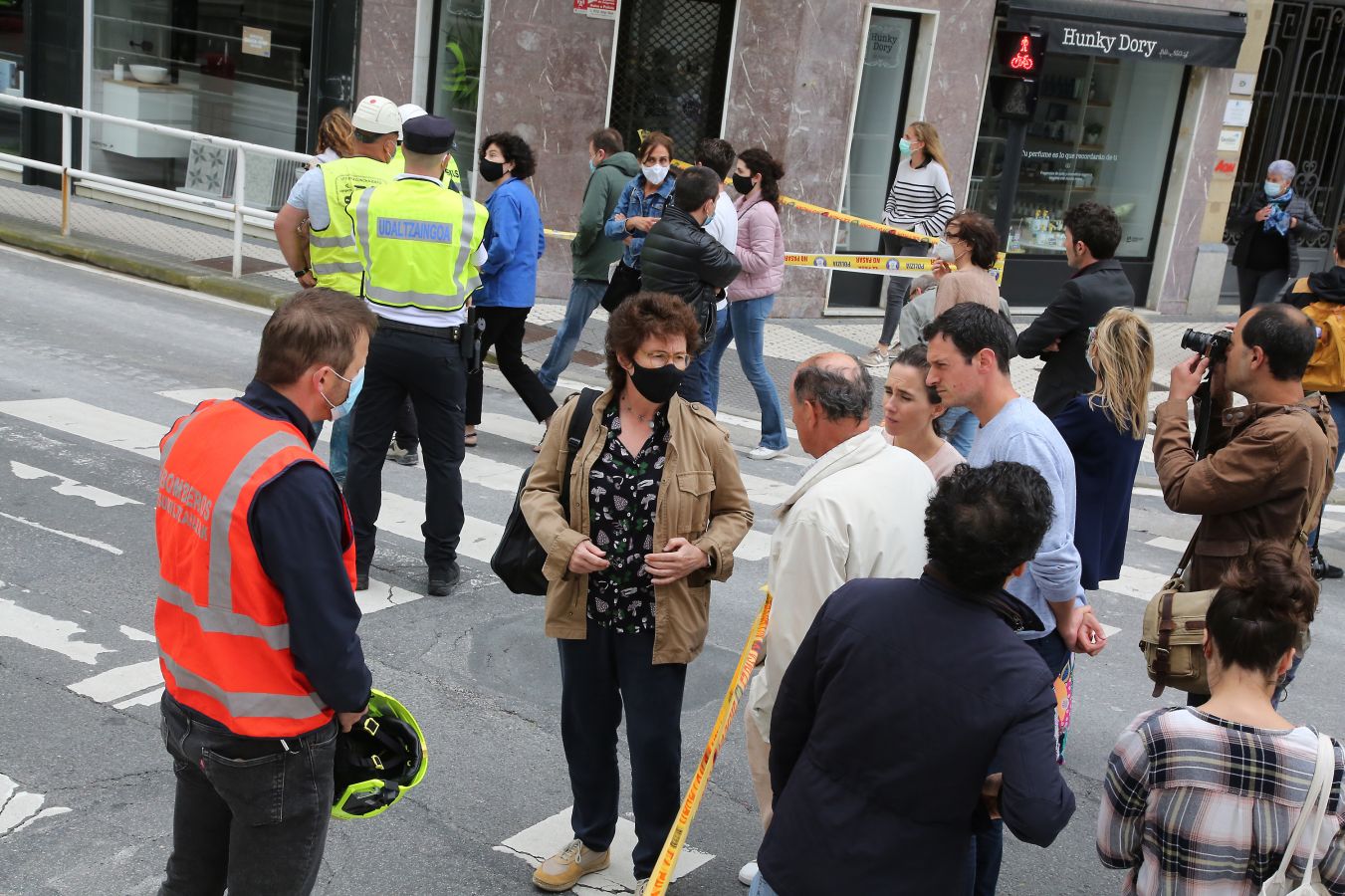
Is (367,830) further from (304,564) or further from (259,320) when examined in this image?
(259,320)

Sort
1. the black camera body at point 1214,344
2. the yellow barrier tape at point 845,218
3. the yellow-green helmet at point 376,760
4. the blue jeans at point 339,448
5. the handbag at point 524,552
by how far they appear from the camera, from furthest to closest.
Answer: the yellow barrier tape at point 845,218, the blue jeans at point 339,448, the black camera body at point 1214,344, the handbag at point 524,552, the yellow-green helmet at point 376,760

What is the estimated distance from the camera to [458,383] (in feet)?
21.4

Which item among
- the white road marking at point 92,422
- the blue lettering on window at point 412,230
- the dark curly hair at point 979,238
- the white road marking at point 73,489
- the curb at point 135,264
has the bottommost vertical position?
the white road marking at point 73,489

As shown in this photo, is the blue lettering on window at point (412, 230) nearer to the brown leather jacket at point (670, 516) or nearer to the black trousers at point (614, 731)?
the brown leather jacket at point (670, 516)

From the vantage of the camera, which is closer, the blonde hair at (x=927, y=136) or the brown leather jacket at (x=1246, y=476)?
the brown leather jacket at (x=1246, y=476)

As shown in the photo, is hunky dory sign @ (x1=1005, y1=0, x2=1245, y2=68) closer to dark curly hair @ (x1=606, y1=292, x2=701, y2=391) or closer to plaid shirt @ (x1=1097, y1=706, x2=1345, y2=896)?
dark curly hair @ (x1=606, y1=292, x2=701, y2=391)

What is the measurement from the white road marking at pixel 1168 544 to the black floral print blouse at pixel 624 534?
550 cm

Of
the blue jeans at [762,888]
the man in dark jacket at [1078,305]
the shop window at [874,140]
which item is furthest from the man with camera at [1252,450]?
the shop window at [874,140]

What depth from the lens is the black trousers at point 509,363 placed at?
29.5ft

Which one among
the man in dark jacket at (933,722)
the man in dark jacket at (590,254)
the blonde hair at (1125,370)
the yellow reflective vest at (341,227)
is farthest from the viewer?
the man in dark jacket at (590,254)

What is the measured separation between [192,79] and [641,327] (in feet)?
45.7

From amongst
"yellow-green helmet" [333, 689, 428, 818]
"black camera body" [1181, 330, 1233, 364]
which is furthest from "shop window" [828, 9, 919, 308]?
"yellow-green helmet" [333, 689, 428, 818]

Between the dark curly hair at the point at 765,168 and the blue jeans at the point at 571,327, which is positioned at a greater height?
the dark curly hair at the point at 765,168

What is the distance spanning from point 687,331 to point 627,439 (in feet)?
1.21
